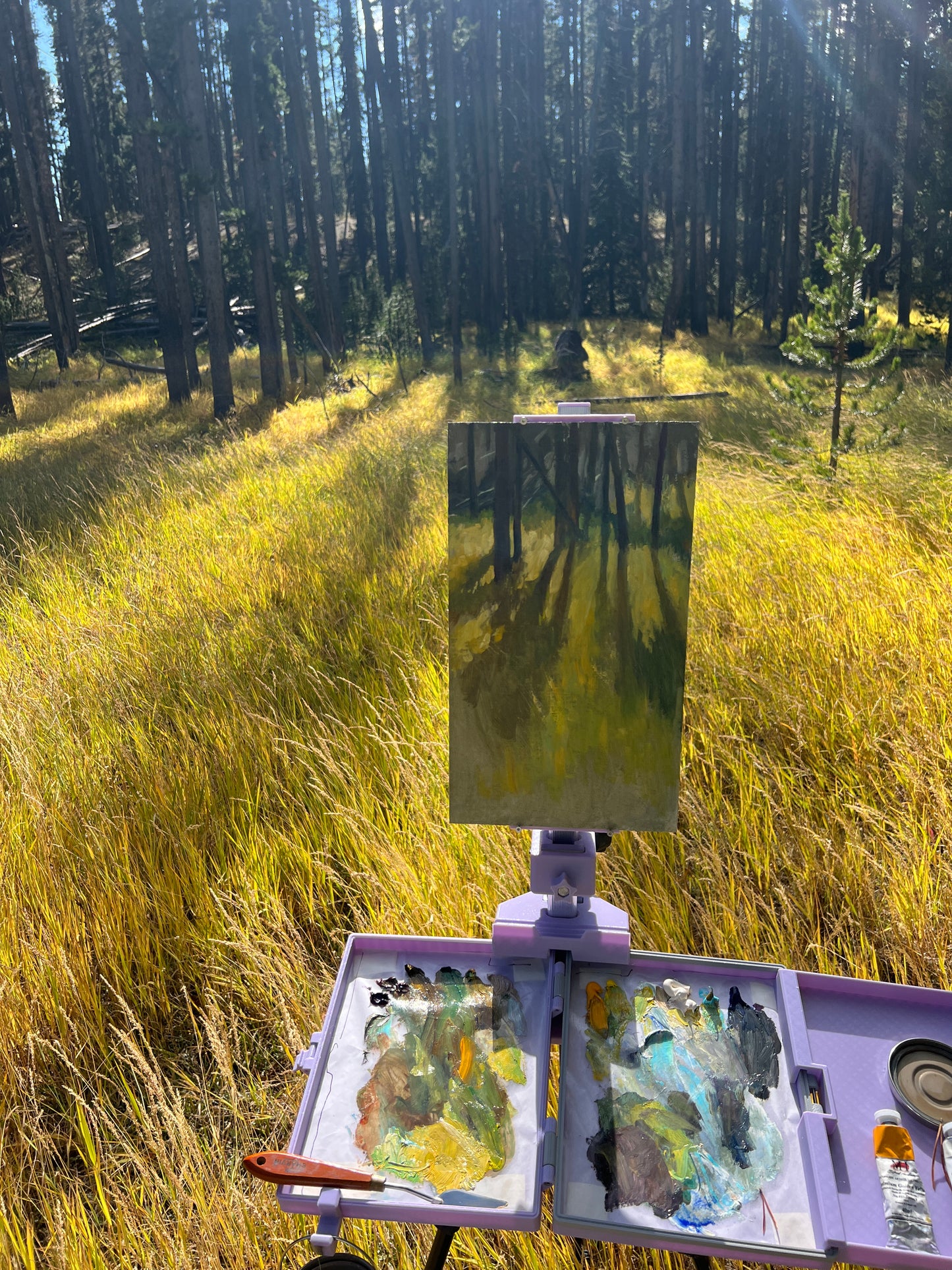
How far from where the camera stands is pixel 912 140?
17953 mm

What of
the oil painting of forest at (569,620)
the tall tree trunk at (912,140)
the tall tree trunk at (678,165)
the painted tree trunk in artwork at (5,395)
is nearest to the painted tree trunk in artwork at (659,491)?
the oil painting of forest at (569,620)

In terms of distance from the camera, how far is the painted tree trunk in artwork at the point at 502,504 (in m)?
1.11

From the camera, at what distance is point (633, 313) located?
27.7 m

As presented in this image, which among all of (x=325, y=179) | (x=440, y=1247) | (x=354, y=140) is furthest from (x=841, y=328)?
(x=354, y=140)

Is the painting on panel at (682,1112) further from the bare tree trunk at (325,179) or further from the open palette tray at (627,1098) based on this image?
the bare tree trunk at (325,179)

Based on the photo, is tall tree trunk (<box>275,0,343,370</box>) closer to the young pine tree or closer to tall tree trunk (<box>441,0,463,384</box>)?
tall tree trunk (<box>441,0,463,384</box>)

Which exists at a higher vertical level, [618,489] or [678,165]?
[678,165]

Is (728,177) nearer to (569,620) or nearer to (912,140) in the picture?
(912,140)

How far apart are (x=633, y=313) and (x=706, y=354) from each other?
957cm

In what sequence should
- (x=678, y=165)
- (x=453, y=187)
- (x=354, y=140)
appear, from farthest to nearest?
(x=354, y=140)
(x=678, y=165)
(x=453, y=187)

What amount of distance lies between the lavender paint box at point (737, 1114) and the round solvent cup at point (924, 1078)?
19mm

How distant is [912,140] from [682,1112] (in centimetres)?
2240

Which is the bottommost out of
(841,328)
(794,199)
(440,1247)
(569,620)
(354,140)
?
(440,1247)

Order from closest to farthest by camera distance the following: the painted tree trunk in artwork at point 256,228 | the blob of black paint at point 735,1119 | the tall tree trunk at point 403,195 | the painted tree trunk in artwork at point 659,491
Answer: the blob of black paint at point 735,1119 < the painted tree trunk in artwork at point 659,491 < the painted tree trunk in artwork at point 256,228 < the tall tree trunk at point 403,195
